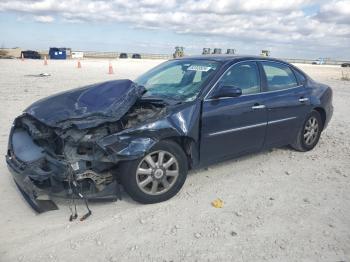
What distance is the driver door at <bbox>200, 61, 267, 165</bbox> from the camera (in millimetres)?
4773

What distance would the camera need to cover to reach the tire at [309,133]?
6.39 m

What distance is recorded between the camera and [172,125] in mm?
4355

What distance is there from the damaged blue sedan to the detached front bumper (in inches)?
0.4

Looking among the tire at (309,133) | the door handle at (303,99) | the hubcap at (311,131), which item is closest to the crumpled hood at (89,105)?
the door handle at (303,99)

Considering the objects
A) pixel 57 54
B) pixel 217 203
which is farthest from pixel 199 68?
pixel 57 54

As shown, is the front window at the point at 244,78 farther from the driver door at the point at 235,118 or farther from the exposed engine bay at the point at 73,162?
the exposed engine bay at the point at 73,162

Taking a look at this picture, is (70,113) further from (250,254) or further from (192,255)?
(250,254)

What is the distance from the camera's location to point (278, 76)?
5922 mm

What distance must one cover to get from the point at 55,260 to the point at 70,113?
63.9 inches

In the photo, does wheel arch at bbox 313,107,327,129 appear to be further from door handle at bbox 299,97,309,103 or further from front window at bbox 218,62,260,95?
front window at bbox 218,62,260,95

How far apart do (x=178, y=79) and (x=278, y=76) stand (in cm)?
166

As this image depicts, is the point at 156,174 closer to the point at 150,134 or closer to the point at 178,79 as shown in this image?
the point at 150,134

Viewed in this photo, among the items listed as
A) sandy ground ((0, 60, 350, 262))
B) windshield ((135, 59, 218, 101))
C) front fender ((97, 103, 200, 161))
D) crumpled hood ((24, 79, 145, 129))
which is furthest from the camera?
windshield ((135, 59, 218, 101))

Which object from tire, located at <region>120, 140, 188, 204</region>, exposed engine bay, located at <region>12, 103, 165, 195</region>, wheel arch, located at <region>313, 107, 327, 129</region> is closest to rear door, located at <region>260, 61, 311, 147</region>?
wheel arch, located at <region>313, 107, 327, 129</region>
